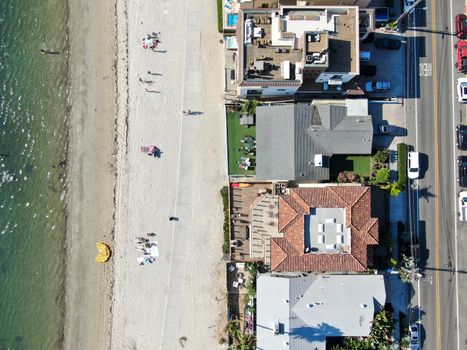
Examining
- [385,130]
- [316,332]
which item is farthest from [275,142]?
[316,332]

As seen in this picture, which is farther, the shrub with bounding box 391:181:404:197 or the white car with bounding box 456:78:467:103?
the white car with bounding box 456:78:467:103

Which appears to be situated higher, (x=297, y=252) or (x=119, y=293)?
(x=297, y=252)

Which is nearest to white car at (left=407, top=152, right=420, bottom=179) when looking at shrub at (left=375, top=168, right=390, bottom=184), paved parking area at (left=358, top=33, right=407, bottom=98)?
shrub at (left=375, top=168, right=390, bottom=184)

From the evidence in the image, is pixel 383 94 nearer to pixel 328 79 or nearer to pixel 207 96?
pixel 328 79

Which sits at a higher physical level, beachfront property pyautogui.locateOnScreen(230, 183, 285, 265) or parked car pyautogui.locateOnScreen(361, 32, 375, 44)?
parked car pyautogui.locateOnScreen(361, 32, 375, 44)

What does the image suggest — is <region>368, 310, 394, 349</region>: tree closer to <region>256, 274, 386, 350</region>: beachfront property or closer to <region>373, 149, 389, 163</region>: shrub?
<region>256, 274, 386, 350</region>: beachfront property

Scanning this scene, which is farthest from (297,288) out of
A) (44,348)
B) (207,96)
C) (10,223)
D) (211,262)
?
(10,223)

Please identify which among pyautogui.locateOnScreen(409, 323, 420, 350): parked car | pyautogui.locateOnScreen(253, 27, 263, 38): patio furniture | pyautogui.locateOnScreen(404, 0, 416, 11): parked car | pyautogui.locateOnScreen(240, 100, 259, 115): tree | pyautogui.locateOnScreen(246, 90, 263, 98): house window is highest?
pyautogui.locateOnScreen(404, 0, 416, 11): parked car

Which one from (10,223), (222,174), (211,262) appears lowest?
(211,262)
